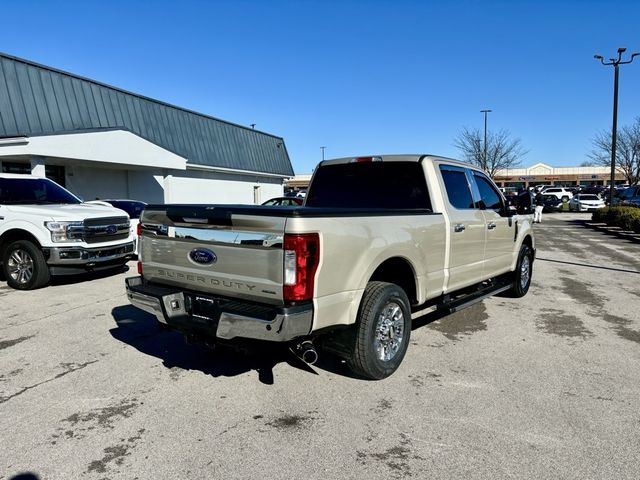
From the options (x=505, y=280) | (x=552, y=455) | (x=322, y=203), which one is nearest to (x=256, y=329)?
(x=552, y=455)

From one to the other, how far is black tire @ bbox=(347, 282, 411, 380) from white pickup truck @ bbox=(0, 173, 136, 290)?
6.06m

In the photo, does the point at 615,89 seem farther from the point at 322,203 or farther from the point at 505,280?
the point at 322,203

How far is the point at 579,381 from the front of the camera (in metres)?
4.30

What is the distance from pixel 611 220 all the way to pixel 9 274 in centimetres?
2388

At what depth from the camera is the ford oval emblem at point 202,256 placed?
3879mm

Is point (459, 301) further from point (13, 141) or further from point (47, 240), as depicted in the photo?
point (13, 141)

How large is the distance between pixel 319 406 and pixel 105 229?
635 cm

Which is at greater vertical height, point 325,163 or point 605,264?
point 325,163

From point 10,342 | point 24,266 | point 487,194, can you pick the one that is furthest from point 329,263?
point 24,266

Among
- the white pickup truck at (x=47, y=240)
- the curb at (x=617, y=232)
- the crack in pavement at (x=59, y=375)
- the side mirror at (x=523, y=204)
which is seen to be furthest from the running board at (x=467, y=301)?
the curb at (x=617, y=232)

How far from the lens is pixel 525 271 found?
25.9ft

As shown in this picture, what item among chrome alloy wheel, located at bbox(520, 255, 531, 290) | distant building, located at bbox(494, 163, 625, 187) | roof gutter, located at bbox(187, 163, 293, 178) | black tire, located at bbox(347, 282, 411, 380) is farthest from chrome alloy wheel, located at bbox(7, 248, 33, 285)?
distant building, located at bbox(494, 163, 625, 187)

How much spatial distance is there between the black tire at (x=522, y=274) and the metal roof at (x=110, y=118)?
40.4 feet

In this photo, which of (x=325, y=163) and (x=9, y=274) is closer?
(x=325, y=163)
